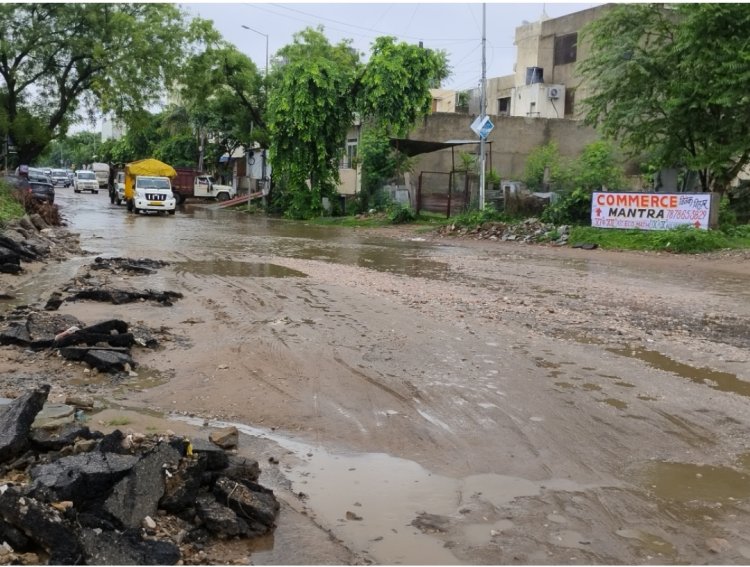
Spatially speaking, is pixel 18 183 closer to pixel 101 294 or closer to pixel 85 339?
pixel 101 294

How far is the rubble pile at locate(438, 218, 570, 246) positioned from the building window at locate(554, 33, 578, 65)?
24621mm

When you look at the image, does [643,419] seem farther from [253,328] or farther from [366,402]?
[253,328]

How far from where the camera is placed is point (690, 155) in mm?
24938

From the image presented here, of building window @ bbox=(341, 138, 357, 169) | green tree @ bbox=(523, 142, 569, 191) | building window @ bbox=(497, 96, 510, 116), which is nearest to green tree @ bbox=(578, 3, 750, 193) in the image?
green tree @ bbox=(523, 142, 569, 191)

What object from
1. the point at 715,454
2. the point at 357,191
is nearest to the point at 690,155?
the point at 357,191

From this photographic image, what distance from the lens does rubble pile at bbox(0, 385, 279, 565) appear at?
3.37 m

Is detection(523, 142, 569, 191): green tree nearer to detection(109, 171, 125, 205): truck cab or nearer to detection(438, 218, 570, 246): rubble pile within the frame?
detection(438, 218, 570, 246): rubble pile

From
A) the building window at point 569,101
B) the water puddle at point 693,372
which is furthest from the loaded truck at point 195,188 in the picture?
the water puddle at point 693,372

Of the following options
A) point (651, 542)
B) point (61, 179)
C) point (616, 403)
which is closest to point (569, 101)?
point (616, 403)

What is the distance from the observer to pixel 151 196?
1439 inches

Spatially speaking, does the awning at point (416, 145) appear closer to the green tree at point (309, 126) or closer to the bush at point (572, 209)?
the green tree at point (309, 126)

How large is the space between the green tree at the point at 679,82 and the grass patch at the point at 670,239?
9.89 feet

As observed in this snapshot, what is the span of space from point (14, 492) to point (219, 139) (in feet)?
194

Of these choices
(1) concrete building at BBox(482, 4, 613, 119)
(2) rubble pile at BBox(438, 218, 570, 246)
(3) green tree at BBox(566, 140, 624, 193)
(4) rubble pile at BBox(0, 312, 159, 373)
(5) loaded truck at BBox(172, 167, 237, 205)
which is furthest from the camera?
(5) loaded truck at BBox(172, 167, 237, 205)
